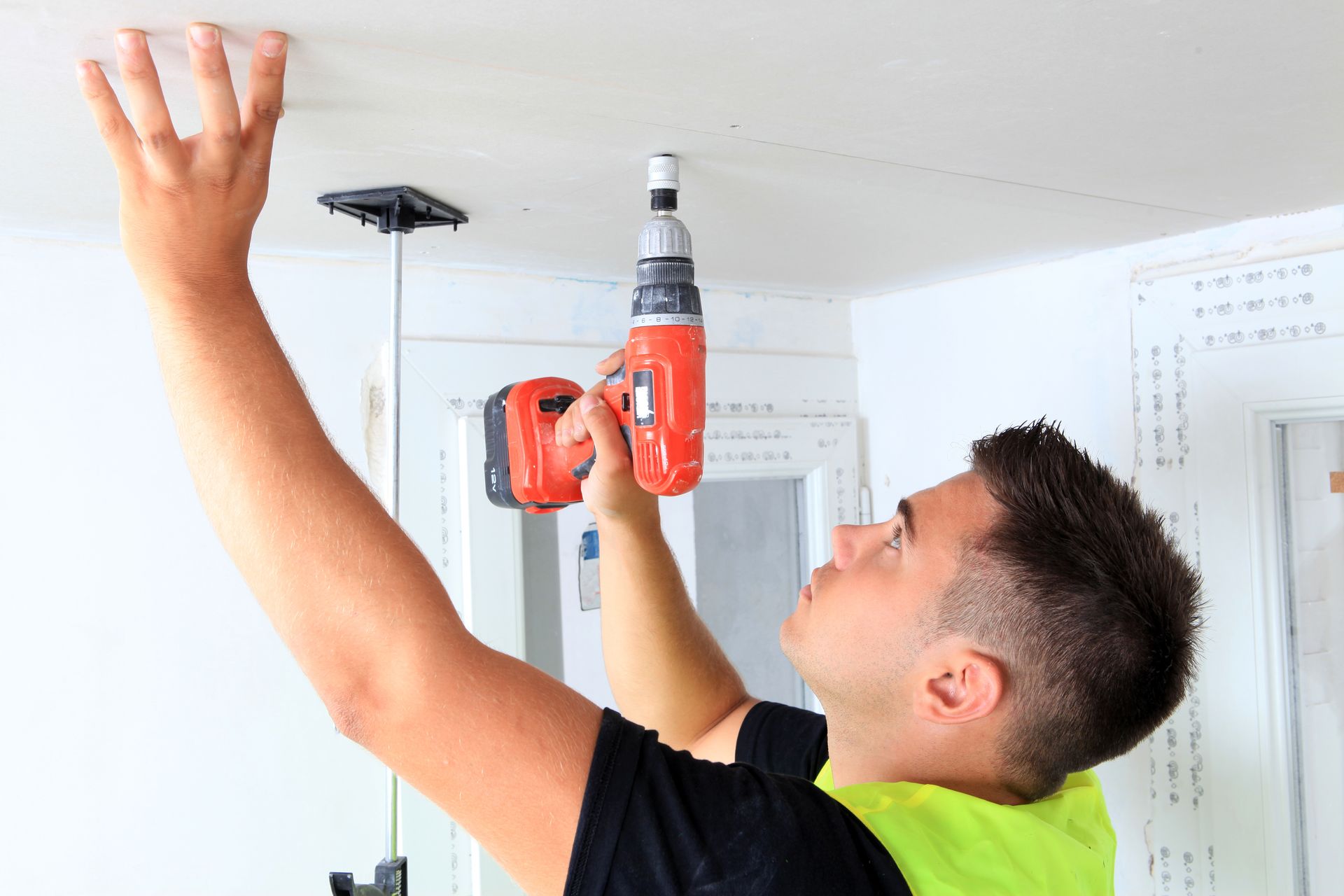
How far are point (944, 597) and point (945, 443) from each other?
104 cm

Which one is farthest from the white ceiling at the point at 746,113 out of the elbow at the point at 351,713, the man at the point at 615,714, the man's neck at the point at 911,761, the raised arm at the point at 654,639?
the man's neck at the point at 911,761

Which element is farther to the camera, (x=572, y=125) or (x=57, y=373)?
(x=57, y=373)

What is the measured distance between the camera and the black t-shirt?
2.56 feet

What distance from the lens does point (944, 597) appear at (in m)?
1.06

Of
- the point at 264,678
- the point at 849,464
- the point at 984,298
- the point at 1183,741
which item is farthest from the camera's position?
the point at 849,464

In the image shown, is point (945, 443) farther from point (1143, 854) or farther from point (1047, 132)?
point (1047, 132)

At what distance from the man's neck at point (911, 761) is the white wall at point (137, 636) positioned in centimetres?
86

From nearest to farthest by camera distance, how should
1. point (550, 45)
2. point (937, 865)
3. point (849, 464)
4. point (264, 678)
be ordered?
point (550, 45), point (937, 865), point (264, 678), point (849, 464)

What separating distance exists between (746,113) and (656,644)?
30.8 inches

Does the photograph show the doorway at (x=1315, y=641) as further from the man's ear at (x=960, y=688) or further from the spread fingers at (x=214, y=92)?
the spread fingers at (x=214, y=92)

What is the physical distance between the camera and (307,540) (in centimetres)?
78

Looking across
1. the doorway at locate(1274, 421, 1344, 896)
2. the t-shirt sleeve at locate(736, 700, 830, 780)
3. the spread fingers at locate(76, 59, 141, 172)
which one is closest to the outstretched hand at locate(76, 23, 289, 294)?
the spread fingers at locate(76, 59, 141, 172)

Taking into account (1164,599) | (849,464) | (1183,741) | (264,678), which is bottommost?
(1183,741)

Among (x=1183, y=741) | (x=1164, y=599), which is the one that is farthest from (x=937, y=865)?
(x=1183, y=741)
